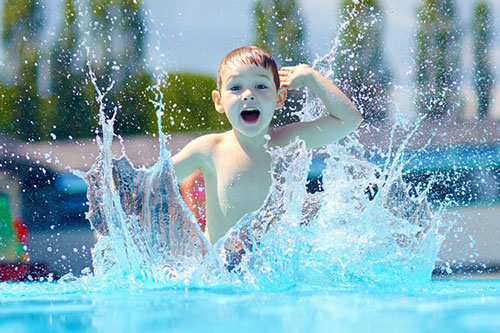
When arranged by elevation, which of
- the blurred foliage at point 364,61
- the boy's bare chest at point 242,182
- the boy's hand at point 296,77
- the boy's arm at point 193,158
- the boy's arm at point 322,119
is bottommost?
the boy's bare chest at point 242,182

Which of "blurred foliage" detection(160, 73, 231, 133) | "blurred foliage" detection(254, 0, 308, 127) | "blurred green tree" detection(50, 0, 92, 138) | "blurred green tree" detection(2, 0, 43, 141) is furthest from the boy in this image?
"blurred green tree" detection(2, 0, 43, 141)

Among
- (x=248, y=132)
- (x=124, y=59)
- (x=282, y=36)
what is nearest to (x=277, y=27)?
(x=282, y=36)

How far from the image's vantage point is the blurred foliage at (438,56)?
25.2ft

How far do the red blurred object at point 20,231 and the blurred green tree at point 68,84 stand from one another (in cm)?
231

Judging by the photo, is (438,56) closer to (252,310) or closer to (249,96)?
(249,96)

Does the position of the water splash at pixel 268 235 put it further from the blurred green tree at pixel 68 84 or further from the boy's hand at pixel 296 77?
the blurred green tree at pixel 68 84

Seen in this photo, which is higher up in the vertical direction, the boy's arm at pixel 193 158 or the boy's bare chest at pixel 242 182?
the boy's arm at pixel 193 158

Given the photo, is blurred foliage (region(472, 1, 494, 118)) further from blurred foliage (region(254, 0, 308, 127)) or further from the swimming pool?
the swimming pool

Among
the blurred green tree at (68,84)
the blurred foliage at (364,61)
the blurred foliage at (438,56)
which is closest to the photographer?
the blurred foliage at (364,61)

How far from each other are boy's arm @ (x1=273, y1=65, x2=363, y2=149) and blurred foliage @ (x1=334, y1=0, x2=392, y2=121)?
297cm

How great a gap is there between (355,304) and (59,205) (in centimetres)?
652

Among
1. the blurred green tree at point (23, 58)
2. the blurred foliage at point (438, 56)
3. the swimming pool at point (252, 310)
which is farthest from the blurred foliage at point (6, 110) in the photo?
the swimming pool at point (252, 310)

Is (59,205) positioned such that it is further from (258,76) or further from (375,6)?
(258,76)

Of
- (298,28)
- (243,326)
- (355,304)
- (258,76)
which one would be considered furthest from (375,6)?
(243,326)
